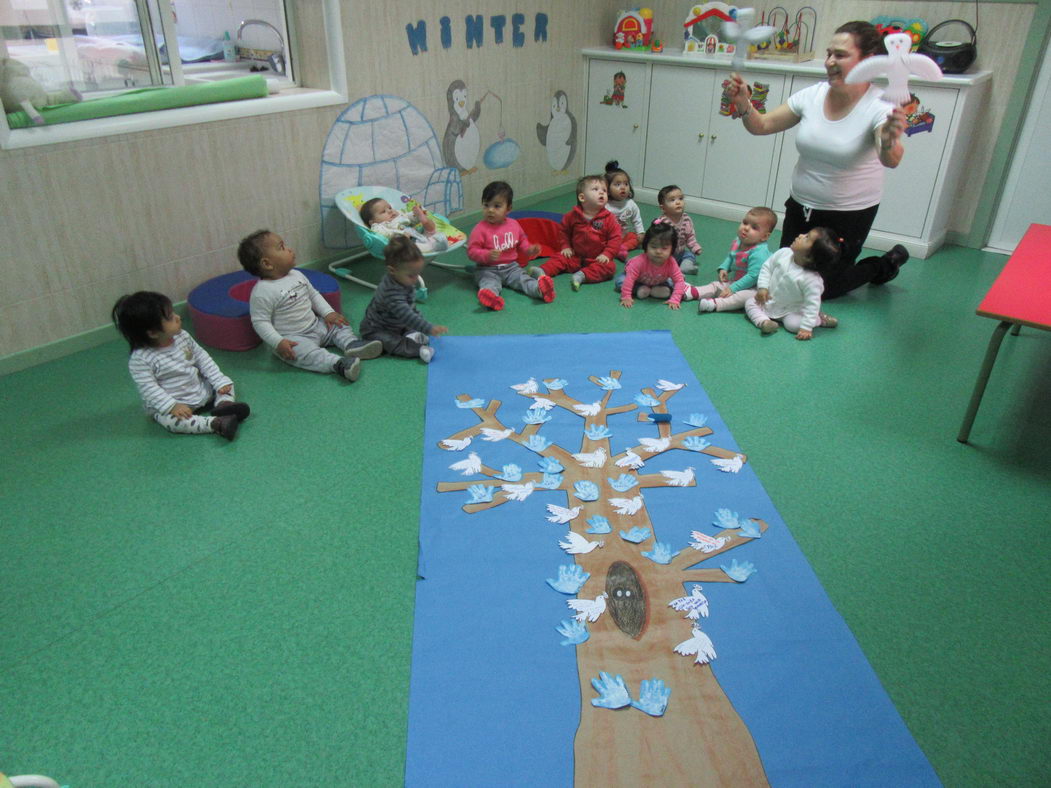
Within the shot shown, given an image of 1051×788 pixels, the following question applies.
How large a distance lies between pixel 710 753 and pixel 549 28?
15.9ft

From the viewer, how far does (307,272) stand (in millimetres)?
3674

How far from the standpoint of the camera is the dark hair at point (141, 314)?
8.43 ft

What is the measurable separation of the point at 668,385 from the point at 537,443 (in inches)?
28.7

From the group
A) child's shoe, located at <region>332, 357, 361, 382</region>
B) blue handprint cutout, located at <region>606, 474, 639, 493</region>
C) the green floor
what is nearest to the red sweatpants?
the green floor

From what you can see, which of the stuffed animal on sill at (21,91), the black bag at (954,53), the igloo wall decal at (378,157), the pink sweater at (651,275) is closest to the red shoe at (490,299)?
the pink sweater at (651,275)

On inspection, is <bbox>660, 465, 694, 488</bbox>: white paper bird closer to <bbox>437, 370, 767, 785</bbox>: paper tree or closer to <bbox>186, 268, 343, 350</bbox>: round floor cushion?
<bbox>437, 370, 767, 785</bbox>: paper tree

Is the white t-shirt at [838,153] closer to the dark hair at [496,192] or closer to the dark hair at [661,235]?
the dark hair at [661,235]

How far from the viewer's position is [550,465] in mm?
2543

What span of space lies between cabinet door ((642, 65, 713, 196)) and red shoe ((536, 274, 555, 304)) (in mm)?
1989

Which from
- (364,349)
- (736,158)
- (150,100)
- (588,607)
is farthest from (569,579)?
(736,158)

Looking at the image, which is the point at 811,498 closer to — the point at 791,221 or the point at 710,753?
the point at 710,753

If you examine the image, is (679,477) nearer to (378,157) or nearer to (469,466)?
(469,466)

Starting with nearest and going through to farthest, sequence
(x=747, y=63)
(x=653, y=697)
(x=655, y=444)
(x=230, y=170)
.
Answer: (x=653, y=697)
(x=655, y=444)
(x=230, y=170)
(x=747, y=63)

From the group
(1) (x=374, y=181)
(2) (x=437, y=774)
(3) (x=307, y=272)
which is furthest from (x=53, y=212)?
(2) (x=437, y=774)
